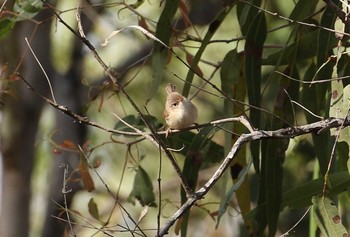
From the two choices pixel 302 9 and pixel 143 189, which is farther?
pixel 143 189

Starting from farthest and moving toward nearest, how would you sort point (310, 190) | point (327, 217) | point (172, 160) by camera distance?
point (310, 190), point (327, 217), point (172, 160)

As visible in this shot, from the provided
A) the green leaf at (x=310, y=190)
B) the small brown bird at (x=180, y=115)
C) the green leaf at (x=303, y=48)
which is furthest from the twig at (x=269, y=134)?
the green leaf at (x=303, y=48)

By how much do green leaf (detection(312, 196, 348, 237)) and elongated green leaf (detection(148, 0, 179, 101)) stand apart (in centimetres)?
64

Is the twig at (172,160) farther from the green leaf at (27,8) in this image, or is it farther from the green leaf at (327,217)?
the green leaf at (27,8)

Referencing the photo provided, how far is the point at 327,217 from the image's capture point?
194 cm

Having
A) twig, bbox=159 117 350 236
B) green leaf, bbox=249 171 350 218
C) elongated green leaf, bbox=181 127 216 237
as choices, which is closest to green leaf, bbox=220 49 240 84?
elongated green leaf, bbox=181 127 216 237

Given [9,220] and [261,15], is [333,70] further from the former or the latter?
[9,220]

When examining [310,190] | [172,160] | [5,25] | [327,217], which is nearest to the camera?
[172,160]

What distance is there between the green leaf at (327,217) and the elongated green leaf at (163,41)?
0.64 meters

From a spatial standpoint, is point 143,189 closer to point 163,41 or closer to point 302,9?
point 163,41

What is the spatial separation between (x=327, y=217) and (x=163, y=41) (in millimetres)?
790

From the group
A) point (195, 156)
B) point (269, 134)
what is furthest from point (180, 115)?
point (269, 134)

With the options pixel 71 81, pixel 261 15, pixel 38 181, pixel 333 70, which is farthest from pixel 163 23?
pixel 38 181

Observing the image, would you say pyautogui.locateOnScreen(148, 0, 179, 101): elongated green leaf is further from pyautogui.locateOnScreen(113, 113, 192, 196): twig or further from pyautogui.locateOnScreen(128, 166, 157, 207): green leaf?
pyautogui.locateOnScreen(113, 113, 192, 196): twig
